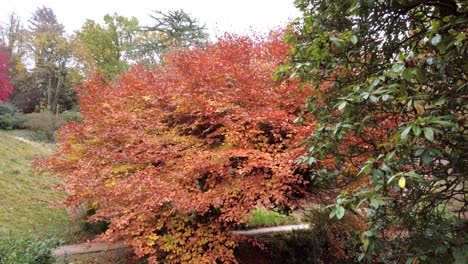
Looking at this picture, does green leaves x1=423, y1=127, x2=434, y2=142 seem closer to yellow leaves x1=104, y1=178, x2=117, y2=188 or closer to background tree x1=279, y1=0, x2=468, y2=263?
background tree x1=279, y1=0, x2=468, y2=263

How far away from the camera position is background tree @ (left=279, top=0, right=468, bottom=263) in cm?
193

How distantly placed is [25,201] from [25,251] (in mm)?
6531

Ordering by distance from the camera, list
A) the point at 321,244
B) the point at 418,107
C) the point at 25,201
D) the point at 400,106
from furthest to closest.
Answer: the point at 25,201 < the point at 321,244 < the point at 400,106 < the point at 418,107

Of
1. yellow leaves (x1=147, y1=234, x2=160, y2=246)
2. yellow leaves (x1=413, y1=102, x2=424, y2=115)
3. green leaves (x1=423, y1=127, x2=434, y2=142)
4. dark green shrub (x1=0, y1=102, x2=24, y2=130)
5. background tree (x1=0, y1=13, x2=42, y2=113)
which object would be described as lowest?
yellow leaves (x1=147, y1=234, x2=160, y2=246)

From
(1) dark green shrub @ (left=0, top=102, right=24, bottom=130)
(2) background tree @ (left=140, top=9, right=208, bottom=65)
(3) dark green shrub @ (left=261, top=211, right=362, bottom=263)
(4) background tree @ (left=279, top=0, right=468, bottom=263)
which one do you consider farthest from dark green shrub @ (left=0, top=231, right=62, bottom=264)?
(1) dark green shrub @ (left=0, top=102, right=24, bottom=130)

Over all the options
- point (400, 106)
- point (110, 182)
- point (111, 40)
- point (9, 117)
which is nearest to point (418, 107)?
point (400, 106)

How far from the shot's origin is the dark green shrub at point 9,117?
19.4m

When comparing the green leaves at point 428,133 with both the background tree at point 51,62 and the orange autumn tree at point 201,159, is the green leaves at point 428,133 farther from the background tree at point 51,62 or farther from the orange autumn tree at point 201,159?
the background tree at point 51,62

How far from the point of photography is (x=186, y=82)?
18.4ft

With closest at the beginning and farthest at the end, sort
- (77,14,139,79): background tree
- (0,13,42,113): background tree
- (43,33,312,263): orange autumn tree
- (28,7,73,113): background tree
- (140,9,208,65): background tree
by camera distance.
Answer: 1. (43,33,312,263): orange autumn tree
2. (140,9,208,65): background tree
3. (28,7,73,113): background tree
4. (77,14,139,79): background tree
5. (0,13,42,113): background tree

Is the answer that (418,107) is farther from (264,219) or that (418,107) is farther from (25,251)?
(264,219)

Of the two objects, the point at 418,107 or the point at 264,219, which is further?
the point at 264,219

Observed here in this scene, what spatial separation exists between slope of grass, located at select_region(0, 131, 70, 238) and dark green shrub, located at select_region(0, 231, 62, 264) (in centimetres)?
229

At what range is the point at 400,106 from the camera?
2.49 meters
